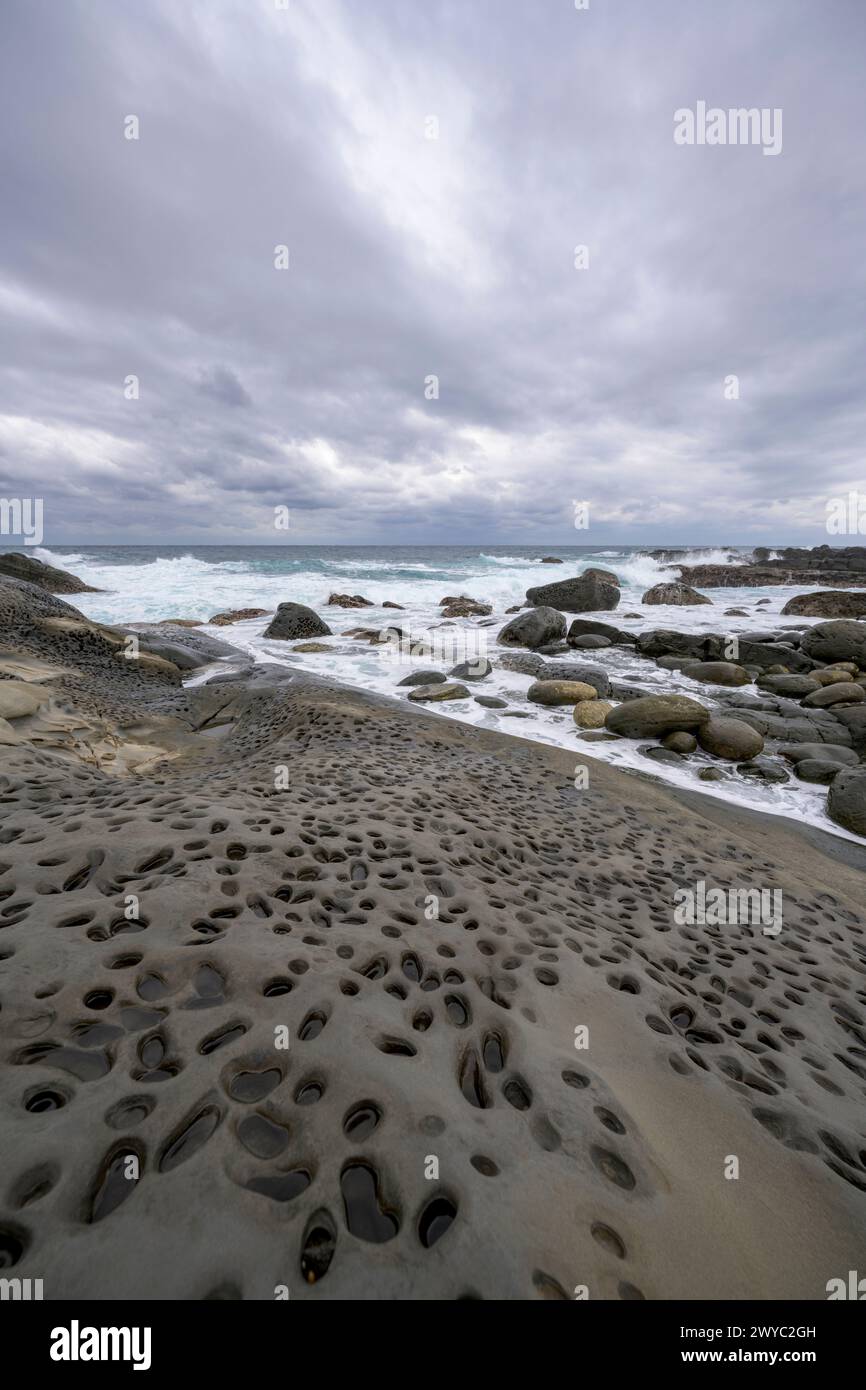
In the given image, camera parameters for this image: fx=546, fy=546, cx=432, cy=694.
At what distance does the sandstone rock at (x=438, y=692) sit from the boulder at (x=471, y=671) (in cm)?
105

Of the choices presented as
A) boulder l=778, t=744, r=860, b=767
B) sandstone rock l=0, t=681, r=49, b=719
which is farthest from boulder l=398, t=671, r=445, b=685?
sandstone rock l=0, t=681, r=49, b=719

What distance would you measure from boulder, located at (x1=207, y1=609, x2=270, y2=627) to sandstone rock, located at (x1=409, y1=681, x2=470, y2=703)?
10266mm

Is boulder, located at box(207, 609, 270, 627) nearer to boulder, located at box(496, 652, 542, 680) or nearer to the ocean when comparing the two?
the ocean

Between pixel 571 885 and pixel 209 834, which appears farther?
pixel 571 885

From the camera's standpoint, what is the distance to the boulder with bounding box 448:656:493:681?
10172 mm

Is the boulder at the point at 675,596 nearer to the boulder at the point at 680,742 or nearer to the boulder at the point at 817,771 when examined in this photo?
the boulder at the point at 680,742

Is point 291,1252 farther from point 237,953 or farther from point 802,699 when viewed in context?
point 802,699

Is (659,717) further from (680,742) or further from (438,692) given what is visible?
(438,692)

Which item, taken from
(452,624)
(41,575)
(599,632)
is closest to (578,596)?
(452,624)

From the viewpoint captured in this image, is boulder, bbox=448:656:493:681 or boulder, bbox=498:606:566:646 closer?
boulder, bbox=448:656:493:681

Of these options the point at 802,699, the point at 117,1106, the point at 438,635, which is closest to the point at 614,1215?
Answer: the point at 117,1106

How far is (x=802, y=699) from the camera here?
9.02 m

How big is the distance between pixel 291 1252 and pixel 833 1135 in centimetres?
182
